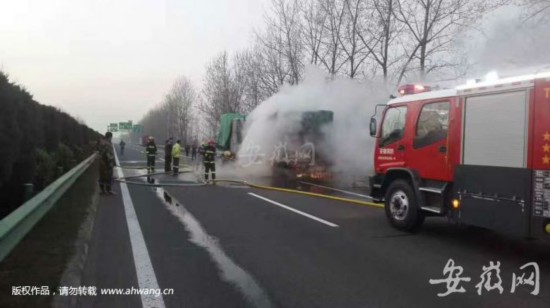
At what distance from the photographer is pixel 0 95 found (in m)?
7.79

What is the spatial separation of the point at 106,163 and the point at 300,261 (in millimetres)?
8810

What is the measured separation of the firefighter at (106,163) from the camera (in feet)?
44.3

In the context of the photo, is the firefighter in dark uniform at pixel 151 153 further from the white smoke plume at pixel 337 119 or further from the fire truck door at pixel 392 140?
the fire truck door at pixel 392 140

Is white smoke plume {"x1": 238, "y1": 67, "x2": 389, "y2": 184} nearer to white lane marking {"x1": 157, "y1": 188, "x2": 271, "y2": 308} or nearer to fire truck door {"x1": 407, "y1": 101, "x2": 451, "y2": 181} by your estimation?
white lane marking {"x1": 157, "y1": 188, "x2": 271, "y2": 308}

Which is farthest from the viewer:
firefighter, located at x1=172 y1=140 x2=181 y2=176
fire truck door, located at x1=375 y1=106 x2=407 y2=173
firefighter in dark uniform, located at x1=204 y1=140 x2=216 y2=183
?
firefighter, located at x1=172 y1=140 x2=181 y2=176

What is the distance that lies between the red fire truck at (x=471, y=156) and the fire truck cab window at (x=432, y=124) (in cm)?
2

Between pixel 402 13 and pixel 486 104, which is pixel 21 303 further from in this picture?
pixel 402 13

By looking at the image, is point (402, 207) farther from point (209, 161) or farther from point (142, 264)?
point (209, 161)

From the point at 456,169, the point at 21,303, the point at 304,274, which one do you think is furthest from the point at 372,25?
the point at 21,303

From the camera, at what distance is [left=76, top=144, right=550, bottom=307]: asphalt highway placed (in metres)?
4.90

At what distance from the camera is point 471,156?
A: 6805mm

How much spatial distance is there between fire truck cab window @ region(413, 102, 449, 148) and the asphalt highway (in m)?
1.58

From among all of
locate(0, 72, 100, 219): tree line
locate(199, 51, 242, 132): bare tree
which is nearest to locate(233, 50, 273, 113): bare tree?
locate(199, 51, 242, 132): bare tree

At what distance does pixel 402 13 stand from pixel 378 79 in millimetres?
3399
